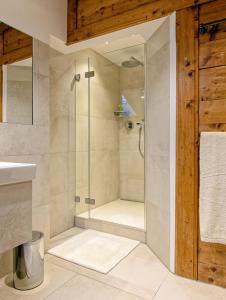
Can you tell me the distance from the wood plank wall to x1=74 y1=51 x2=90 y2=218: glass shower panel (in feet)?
5.02

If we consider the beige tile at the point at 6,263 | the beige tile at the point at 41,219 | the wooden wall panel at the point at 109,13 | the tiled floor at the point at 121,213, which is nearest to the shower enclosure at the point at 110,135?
the tiled floor at the point at 121,213

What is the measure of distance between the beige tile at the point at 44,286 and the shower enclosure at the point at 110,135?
2.89 feet

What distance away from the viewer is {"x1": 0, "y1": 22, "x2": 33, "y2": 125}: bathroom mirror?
70.2 inches

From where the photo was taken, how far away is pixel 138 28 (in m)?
2.01

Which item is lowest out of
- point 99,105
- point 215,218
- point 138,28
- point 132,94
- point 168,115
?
point 215,218

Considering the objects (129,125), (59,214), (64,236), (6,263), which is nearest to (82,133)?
(129,125)

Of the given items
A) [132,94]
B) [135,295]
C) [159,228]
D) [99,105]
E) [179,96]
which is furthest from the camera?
[132,94]

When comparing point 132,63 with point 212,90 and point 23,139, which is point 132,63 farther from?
point 23,139

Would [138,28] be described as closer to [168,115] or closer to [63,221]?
[168,115]

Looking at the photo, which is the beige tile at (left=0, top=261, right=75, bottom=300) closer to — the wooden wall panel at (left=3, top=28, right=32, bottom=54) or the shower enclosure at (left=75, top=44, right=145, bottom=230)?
the shower enclosure at (left=75, top=44, right=145, bottom=230)

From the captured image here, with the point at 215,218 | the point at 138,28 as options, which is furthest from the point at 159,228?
the point at 138,28

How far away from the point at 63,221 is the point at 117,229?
2.18 feet

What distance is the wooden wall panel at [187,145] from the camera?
1664mm

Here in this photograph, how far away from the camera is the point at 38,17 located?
79.3 inches
